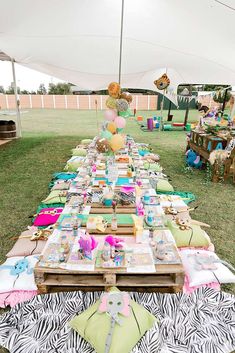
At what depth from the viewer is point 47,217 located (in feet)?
13.1

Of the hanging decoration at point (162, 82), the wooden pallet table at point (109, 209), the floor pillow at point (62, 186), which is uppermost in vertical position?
the hanging decoration at point (162, 82)

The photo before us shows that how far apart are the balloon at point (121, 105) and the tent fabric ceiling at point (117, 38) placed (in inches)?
59.3

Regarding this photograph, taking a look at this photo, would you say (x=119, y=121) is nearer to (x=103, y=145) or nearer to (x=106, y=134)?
(x=106, y=134)

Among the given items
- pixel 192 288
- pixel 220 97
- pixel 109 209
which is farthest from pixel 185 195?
pixel 220 97

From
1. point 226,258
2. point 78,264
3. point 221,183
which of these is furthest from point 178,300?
point 221,183

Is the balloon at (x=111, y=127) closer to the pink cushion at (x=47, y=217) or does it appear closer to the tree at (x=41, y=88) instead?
the pink cushion at (x=47, y=217)

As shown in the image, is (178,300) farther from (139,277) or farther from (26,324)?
(26,324)

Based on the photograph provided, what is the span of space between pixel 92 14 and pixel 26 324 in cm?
499

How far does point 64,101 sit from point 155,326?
2760 centimetres

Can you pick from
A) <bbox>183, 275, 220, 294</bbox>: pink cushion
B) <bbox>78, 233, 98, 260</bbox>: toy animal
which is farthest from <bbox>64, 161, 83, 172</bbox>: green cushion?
<bbox>183, 275, 220, 294</bbox>: pink cushion

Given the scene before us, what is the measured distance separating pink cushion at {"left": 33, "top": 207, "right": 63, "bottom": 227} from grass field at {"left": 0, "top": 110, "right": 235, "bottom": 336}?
43cm

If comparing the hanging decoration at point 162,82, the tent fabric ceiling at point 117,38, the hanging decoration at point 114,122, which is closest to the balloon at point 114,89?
the hanging decoration at point 114,122

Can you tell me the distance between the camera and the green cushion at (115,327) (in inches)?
83.0

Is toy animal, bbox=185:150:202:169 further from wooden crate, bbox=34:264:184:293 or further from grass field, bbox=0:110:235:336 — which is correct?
wooden crate, bbox=34:264:184:293
